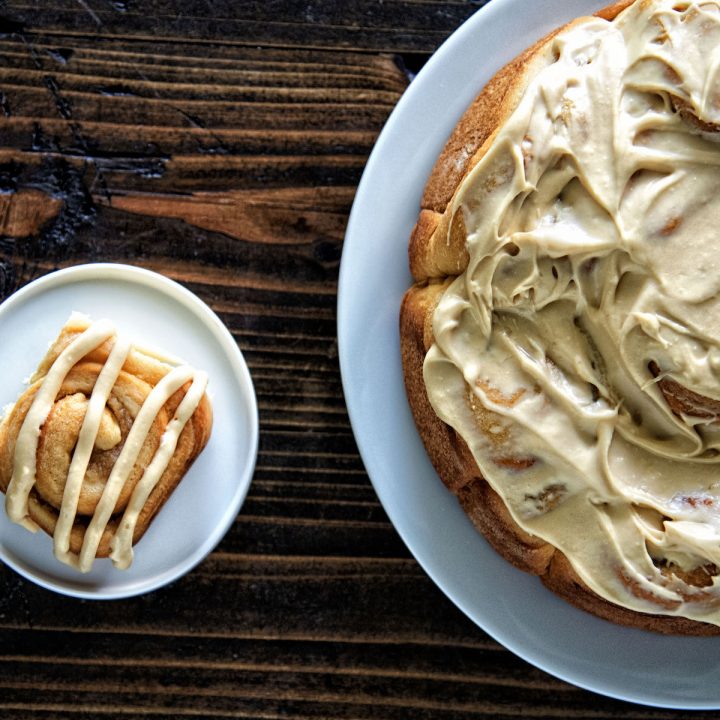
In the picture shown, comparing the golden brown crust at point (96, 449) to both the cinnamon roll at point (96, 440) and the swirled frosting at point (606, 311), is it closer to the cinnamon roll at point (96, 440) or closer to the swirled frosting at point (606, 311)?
the cinnamon roll at point (96, 440)

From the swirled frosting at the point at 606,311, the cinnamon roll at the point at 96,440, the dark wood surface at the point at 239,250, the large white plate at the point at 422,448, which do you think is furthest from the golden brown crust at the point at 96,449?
the swirled frosting at the point at 606,311

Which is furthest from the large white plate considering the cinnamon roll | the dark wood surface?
the cinnamon roll

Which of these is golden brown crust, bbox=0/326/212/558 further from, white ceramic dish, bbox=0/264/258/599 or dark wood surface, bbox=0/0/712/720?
dark wood surface, bbox=0/0/712/720

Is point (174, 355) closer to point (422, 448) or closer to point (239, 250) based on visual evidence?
point (239, 250)

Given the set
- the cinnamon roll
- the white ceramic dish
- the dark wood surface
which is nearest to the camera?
the cinnamon roll

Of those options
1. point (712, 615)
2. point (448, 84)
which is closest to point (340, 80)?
point (448, 84)

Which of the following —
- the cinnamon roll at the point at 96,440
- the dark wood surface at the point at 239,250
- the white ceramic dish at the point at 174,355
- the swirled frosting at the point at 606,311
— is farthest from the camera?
the dark wood surface at the point at 239,250
